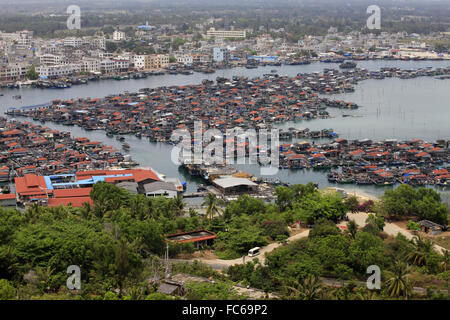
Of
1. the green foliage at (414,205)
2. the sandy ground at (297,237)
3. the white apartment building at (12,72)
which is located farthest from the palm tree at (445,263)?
the white apartment building at (12,72)

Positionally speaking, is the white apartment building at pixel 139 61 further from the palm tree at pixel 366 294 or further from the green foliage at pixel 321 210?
the palm tree at pixel 366 294

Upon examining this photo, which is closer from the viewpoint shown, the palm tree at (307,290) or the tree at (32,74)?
the palm tree at (307,290)

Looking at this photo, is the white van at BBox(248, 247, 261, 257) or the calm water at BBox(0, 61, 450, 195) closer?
the white van at BBox(248, 247, 261, 257)

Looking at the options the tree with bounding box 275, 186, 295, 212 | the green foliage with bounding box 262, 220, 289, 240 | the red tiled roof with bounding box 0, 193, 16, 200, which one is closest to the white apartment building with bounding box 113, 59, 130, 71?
the red tiled roof with bounding box 0, 193, 16, 200

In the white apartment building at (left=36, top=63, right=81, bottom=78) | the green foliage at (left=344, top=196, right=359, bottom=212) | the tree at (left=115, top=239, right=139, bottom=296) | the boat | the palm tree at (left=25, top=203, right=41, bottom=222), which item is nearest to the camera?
the tree at (left=115, top=239, right=139, bottom=296)

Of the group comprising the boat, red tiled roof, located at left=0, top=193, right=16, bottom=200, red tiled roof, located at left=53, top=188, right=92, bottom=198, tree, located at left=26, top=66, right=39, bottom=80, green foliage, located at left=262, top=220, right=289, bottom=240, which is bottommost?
red tiled roof, located at left=0, top=193, right=16, bottom=200

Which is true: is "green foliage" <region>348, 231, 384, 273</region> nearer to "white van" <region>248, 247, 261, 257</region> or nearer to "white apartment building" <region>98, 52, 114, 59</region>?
"white van" <region>248, 247, 261, 257</region>
